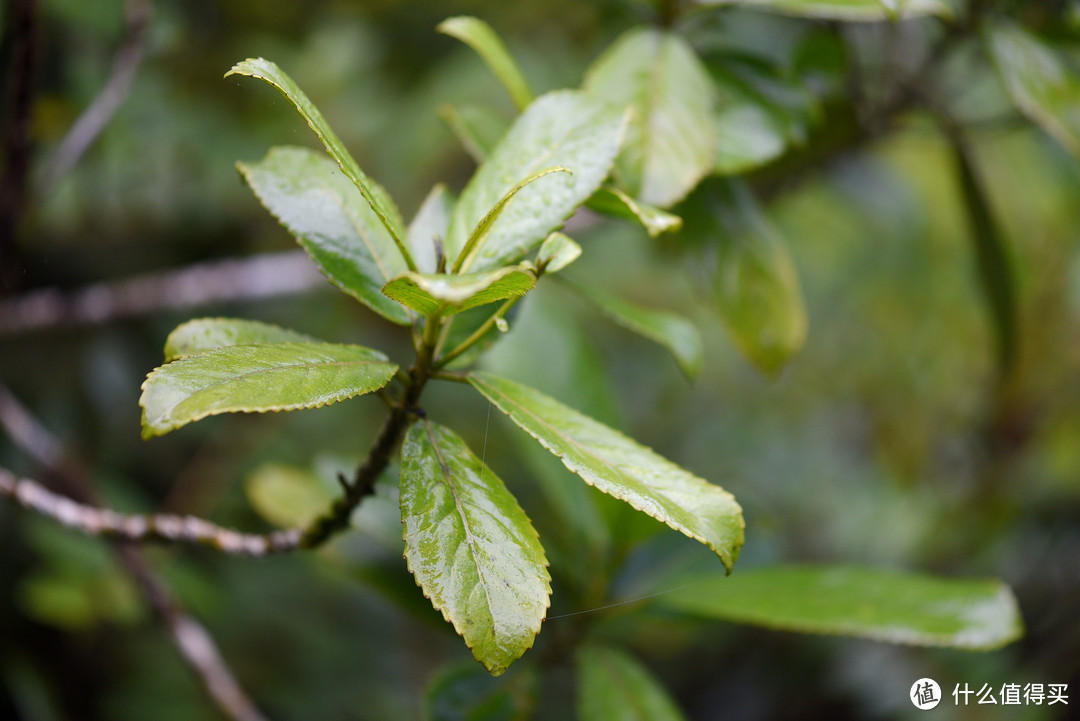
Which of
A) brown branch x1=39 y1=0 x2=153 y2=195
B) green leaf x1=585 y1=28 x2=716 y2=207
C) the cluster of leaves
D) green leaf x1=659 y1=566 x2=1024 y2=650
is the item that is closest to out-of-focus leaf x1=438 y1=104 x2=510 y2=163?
the cluster of leaves

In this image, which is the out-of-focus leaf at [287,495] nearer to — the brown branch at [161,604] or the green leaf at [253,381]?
the brown branch at [161,604]

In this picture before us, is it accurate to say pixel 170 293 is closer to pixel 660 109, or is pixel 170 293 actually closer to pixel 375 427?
pixel 375 427

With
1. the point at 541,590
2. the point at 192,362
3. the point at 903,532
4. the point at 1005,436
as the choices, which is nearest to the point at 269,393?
the point at 192,362

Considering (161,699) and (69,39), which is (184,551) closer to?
(161,699)

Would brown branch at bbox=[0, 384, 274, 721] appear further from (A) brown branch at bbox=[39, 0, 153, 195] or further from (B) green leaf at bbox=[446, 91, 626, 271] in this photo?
(B) green leaf at bbox=[446, 91, 626, 271]

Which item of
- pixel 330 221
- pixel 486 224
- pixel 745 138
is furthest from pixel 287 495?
pixel 745 138

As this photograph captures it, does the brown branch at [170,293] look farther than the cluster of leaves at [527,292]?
Yes

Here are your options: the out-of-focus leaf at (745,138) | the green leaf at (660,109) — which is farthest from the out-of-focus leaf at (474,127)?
the out-of-focus leaf at (745,138)
